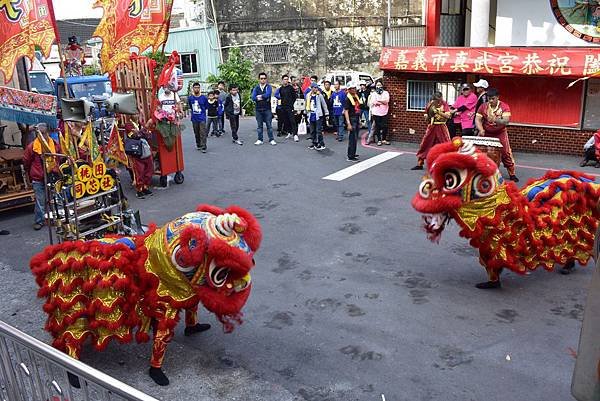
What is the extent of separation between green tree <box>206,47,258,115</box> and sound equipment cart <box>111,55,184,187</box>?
458 inches

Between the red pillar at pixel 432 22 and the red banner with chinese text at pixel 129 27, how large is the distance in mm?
A: 8925

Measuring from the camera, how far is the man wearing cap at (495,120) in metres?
10.4

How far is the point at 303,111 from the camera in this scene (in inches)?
655

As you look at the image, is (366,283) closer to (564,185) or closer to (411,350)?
(411,350)

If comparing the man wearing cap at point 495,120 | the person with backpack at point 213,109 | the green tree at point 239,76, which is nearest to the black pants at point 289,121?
the person with backpack at point 213,109

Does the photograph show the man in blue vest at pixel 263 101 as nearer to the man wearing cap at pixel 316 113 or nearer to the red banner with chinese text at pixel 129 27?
the man wearing cap at pixel 316 113

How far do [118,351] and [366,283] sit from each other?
296cm

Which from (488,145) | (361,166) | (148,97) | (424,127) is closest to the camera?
(488,145)

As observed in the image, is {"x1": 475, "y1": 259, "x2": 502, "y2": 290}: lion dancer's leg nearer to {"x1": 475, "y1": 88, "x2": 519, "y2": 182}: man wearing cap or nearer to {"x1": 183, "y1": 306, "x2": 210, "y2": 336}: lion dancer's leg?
{"x1": 183, "y1": 306, "x2": 210, "y2": 336}: lion dancer's leg

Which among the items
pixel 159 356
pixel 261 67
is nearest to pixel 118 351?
pixel 159 356

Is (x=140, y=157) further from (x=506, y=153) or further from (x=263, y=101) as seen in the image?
(x=506, y=153)

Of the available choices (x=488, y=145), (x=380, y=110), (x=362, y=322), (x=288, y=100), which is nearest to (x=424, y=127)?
(x=380, y=110)

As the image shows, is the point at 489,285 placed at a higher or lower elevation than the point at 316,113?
lower

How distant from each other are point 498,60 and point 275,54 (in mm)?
13255
